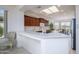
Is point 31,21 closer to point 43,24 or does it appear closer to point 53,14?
point 43,24

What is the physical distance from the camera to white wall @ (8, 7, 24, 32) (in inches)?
277

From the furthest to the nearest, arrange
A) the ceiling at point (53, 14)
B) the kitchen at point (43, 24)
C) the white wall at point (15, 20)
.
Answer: the white wall at point (15, 20), the ceiling at point (53, 14), the kitchen at point (43, 24)

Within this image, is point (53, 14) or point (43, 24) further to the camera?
point (53, 14)

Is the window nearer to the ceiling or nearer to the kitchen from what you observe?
the kitchen

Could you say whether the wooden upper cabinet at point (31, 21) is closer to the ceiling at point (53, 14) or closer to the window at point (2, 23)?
the ceiling at point (53, 14)

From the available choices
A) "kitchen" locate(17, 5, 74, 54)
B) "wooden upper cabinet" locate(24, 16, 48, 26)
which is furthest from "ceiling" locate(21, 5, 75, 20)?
"wooden upper cabinet" locate(24, 16, 48, 26)

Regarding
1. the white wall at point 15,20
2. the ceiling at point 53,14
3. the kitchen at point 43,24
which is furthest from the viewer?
the white wall at point 15,20

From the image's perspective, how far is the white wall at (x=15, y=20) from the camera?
702 centimetres

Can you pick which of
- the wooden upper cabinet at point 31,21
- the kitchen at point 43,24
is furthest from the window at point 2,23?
the wooden upper cabinet at point 31,21

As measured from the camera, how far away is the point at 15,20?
709 cm

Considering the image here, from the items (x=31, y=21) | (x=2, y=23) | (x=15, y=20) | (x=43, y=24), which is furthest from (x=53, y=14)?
(x=2, y=23)
